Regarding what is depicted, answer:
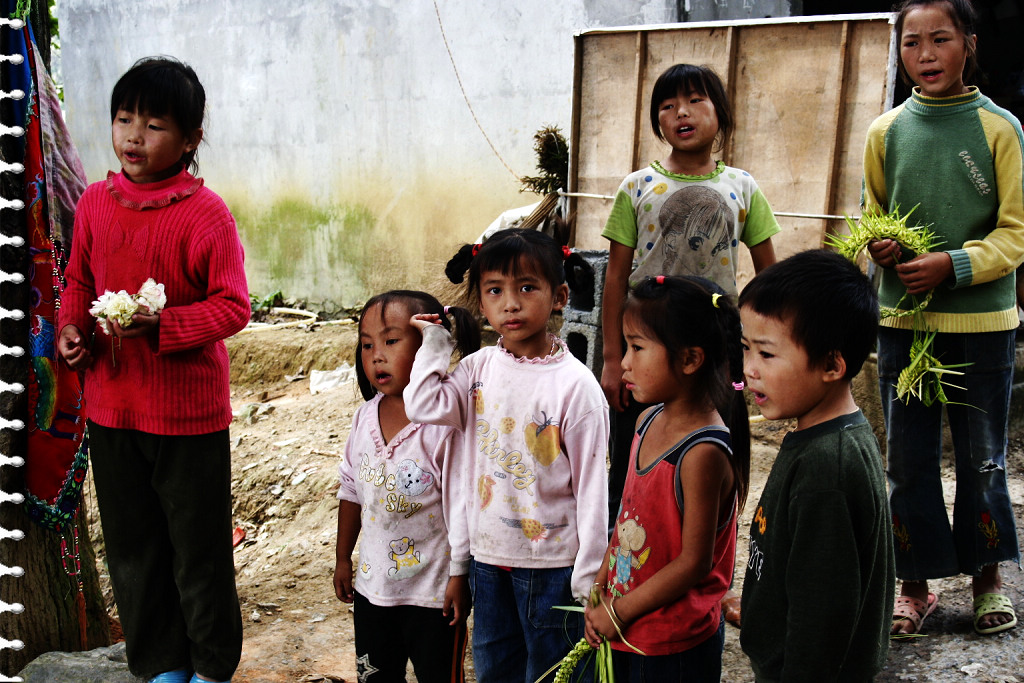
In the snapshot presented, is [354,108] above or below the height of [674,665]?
above

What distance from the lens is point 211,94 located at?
941cm

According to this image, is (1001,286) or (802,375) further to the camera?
(1001,286)

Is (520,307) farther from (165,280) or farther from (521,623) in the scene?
(165,280)

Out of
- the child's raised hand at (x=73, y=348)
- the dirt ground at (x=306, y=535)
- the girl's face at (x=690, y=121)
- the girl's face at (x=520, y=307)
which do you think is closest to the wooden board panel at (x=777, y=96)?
the dirt ground at (x=306, y=535)

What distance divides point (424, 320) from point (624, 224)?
973 mm

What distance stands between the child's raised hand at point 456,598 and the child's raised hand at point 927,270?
5.35ft

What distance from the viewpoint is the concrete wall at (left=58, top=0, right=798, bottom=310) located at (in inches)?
289

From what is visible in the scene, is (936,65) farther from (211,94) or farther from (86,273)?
(211,94)

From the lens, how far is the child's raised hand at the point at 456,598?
7.48ft

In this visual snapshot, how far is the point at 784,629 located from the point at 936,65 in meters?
1.89

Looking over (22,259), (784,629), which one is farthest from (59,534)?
(784,629)

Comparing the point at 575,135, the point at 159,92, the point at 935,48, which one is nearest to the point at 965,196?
the point at 935,48

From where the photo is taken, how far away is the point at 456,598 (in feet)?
7.47

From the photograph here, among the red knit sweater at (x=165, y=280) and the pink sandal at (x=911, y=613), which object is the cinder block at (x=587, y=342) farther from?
the red knit sweater at (x=165, y=280)
